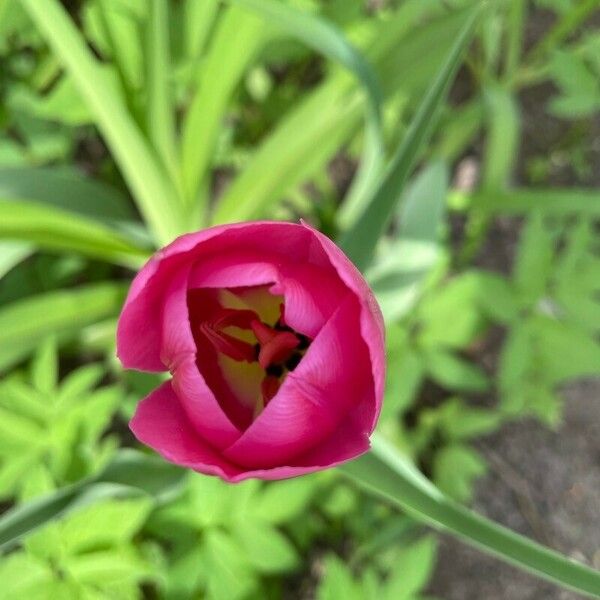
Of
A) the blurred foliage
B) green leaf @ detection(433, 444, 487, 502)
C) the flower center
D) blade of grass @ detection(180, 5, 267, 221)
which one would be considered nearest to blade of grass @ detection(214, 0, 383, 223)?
the blurred foliage

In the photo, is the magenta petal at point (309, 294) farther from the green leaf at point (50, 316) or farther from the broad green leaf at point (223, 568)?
the green leaf at point (50, 316)

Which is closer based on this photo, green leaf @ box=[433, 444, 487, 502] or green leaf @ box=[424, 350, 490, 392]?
green leaf @ box=[424, 350, 490, 392]

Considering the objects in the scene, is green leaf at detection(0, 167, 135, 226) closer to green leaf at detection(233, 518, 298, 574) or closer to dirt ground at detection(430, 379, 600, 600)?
green leaf at detection(233, 518, 298, 574)

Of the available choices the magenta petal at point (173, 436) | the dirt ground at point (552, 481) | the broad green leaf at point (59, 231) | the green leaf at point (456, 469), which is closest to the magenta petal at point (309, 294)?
the magenta petal at point (173, 436)

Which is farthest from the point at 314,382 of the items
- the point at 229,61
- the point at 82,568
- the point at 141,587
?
the point at 141,587

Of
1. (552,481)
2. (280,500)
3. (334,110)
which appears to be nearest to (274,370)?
(280,500)
